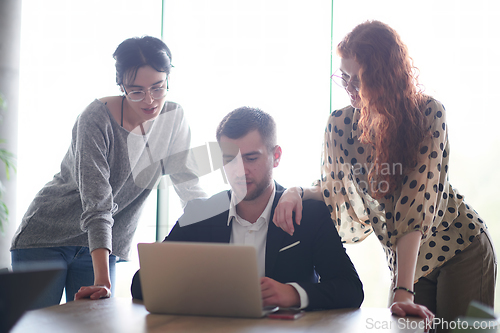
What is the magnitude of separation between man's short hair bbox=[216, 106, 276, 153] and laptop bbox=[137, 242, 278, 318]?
690 mm

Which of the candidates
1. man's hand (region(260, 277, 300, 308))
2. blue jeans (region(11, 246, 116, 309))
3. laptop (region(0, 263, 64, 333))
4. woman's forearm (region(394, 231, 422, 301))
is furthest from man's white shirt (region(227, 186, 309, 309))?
laptop (region(0, 263, 64, 333))

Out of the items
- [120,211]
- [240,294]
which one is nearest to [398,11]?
[120,211]

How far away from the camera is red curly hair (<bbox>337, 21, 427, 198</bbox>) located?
1.35 m

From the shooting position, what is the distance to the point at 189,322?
995 mm

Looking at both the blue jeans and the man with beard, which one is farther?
the blue jeans

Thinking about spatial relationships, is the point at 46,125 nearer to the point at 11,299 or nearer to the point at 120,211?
the point at 120,211

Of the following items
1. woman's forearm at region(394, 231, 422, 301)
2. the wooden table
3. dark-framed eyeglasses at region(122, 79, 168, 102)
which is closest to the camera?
the wooden table

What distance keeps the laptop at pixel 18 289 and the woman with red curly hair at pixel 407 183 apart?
0.84 metres

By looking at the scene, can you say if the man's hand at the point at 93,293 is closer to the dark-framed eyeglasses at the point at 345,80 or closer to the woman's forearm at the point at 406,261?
the woman's forearm at the point at 406,261

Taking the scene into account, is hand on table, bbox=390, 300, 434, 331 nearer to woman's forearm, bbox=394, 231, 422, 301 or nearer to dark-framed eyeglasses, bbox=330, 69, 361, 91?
woman's forearm, bbox=394, 231, 422, 301

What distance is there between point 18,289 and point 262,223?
3.12ft

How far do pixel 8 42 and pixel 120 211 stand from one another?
5.73 feet

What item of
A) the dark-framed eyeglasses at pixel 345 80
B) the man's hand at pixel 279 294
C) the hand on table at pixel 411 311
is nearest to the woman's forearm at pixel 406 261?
the hand on table at pixel 411 311

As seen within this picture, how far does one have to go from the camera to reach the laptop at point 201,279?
98 cm
